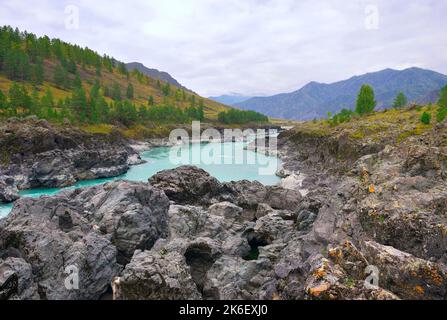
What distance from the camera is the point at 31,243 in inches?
882

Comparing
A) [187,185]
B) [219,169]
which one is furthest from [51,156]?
[187,185]

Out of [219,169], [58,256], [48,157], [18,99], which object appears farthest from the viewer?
[18,99]

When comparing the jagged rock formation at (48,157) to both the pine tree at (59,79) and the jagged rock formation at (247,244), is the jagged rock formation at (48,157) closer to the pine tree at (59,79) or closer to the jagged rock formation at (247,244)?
the jagged rock formation at (247,244)

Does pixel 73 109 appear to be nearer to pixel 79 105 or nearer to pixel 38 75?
pixel 79 105

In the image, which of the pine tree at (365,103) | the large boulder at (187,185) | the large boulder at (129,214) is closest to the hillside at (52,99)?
the large boulder at (187,185)

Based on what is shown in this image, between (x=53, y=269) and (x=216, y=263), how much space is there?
37.8ft

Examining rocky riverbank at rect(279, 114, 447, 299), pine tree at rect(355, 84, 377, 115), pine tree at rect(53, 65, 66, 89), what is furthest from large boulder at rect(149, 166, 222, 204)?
pine tree at rect(53, 65, 66, 89)

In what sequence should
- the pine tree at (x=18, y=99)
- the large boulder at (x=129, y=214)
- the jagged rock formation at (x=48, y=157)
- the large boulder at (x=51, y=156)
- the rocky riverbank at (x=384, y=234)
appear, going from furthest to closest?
the pine tree at (x=18, y=99) → the large boulder at (x=51, y=156) → the jagged rock formation at (x=48, y=157) → the large boulder at (x=129, y=214) → the rocky riverbank at (x=384, y=234)

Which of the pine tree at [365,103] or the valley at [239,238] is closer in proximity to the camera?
the valley at [239,238]

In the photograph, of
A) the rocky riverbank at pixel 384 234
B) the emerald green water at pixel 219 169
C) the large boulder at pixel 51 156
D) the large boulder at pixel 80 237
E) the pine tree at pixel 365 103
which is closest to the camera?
the rocky riverbank at pixel 384 234

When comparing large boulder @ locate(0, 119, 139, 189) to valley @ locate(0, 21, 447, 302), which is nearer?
valley @ locate(0, 21, 447, 302)

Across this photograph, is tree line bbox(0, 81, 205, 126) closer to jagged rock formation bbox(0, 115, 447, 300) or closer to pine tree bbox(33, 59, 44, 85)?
pine tree bbox(33, 59, 44, 85)
